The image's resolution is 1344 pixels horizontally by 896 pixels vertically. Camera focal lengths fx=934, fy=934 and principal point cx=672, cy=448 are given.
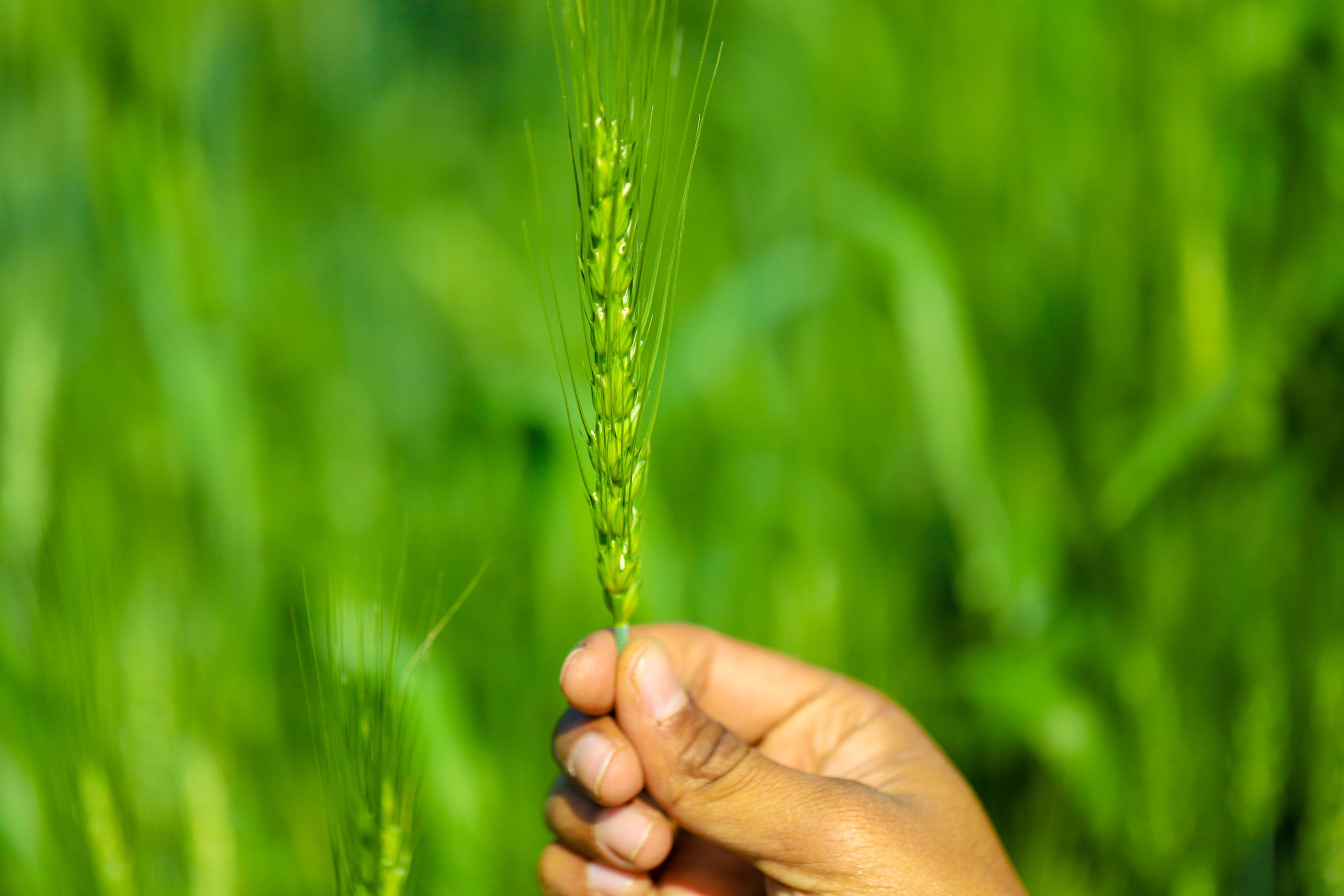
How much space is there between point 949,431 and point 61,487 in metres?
1.27

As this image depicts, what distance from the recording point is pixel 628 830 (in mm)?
847

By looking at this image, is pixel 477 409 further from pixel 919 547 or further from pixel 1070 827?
pixel 1070 827

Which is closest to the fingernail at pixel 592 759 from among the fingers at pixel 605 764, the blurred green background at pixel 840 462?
the fingers at pixel 605 764

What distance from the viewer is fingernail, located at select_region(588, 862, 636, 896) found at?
91 centimetres

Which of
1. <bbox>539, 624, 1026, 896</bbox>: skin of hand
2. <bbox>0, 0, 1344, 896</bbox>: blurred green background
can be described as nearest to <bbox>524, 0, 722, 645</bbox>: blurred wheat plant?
<bbox>539, 624, 1026, 896</bbox>: skin of hand

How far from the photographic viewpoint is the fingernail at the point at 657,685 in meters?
0.76

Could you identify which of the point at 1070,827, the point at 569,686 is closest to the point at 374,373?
the point at 569,686

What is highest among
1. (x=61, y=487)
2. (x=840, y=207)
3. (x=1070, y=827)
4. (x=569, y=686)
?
(x=840, y=207)

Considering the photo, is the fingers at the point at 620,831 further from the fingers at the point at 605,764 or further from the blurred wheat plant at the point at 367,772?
the blurred wheat plant at the point at 367,772

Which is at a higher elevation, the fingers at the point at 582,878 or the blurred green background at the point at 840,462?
the blurred green background at the point at 840,462

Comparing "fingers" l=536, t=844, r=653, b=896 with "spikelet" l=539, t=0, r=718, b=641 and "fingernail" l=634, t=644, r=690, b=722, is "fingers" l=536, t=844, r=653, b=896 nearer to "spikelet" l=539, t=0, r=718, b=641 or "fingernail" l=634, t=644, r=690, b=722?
"fingernail" l=634, t=644, r=690, b=722

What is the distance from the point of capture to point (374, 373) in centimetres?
192

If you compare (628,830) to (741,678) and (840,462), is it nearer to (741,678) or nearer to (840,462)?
(741,678)

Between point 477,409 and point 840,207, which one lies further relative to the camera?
point 840,207
